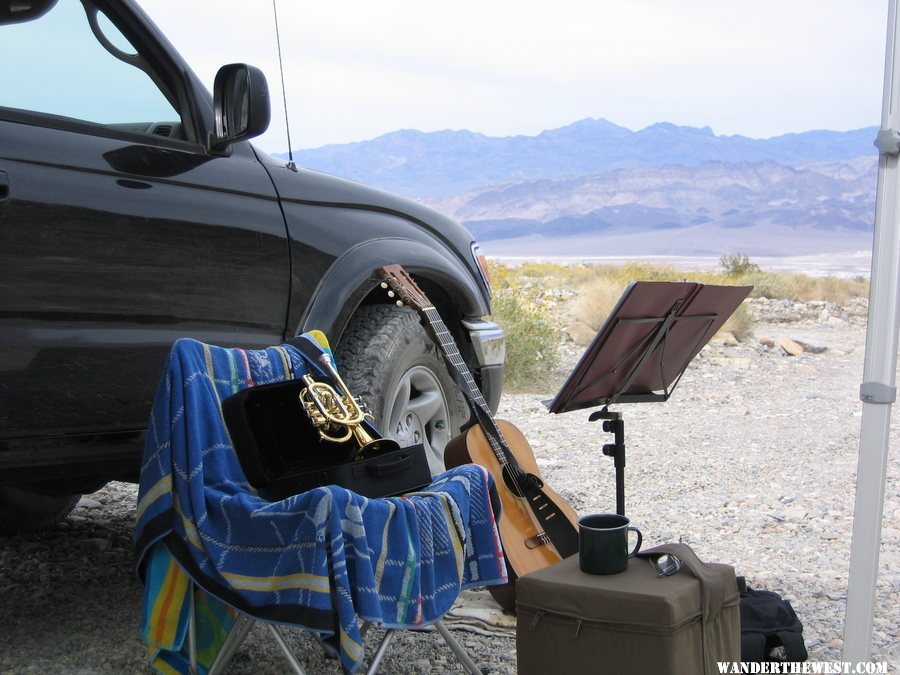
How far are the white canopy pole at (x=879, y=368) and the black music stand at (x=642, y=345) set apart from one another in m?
0.81

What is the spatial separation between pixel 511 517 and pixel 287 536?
4.14 feet

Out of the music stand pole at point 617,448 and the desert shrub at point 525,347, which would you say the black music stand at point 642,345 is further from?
the desert shrub at point 525,347

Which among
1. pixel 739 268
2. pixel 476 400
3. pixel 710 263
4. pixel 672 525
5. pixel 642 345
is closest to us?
pixel 642 345

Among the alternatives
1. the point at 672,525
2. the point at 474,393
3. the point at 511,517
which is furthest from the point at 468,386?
the point at 672,525

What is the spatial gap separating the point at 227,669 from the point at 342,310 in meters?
1.20

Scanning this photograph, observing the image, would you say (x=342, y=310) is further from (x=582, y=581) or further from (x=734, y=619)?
(x=734, y=619)

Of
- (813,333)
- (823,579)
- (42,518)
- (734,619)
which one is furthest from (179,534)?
(813,333)

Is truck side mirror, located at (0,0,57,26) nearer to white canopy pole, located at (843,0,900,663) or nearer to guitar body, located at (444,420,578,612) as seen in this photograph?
guitar body, located at (444,420,578,612)

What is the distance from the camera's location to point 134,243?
2889 mm

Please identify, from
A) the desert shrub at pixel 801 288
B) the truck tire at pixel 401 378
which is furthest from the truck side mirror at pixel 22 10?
the desert shrub at pixel 801 288

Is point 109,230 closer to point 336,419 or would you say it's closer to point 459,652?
point 336,419

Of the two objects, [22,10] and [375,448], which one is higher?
[22,10]

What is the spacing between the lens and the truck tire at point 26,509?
4223 mm

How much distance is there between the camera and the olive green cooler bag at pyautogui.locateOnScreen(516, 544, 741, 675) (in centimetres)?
239
